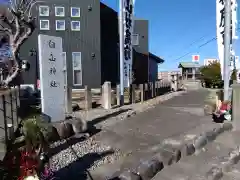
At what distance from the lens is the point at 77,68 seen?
48.8 feet

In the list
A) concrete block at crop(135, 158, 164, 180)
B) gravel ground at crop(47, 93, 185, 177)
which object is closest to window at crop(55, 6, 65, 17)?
gravel ground at crop(47, 93, 185, 177)

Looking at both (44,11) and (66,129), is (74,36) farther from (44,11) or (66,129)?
(66,129)

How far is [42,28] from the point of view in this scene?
14.2 meters

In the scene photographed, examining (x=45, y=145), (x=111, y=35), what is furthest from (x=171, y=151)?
(x=111, y=35)

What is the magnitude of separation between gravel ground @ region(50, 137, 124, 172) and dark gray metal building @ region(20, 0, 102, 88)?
934 cm

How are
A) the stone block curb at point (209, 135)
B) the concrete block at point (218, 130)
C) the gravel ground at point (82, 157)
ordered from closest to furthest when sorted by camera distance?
the gravel ground at point (82, 157) → the stone block curb at point (209, 135) → the concrete block at point (218, 130)

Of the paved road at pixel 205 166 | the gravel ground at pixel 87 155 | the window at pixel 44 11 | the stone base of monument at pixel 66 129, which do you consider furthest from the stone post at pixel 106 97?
the window at pixel 44 11

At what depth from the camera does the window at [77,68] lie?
48.6 feet

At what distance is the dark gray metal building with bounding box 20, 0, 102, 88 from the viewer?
14164 mm

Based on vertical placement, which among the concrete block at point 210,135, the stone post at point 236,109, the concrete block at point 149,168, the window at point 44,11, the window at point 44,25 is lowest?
the concrete block at point 149,168

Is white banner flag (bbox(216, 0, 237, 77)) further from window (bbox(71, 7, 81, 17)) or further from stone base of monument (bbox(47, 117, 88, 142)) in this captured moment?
window (bbox(71, 7, 81, 17))

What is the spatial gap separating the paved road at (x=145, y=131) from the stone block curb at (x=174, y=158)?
416mm

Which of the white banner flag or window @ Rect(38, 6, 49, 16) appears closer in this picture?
the white banner flag

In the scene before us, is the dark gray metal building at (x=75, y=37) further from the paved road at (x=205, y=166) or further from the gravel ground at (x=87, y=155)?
the paved road at (x=205, y=166)
